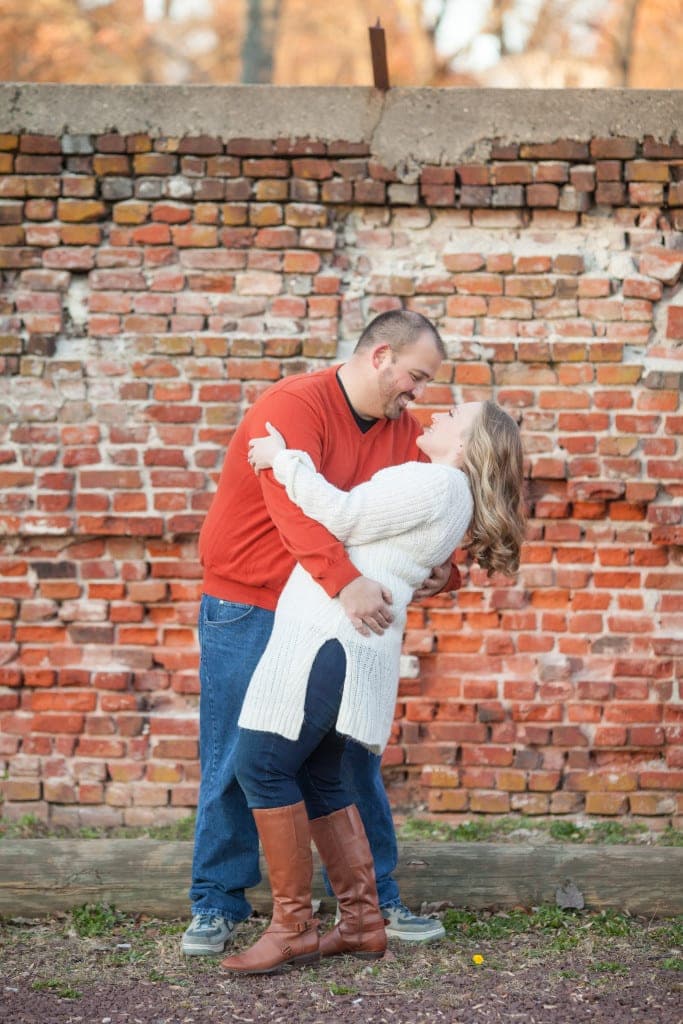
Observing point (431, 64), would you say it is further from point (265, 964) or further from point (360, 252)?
point (265, 964)

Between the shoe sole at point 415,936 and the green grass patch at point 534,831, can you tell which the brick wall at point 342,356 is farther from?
the shoe sole at point 415,936

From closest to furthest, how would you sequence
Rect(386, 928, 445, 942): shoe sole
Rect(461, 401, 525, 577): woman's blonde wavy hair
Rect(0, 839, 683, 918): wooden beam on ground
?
Rect(461, 401, 525, 577): woman's blonde wavy hair → Rect(386, 928, 445, 942): shoe sole → Rect(0, 839, 683, 918): wooden beam on ground

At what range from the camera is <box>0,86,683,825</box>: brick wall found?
4.38 metres

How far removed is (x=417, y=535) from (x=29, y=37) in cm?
1618

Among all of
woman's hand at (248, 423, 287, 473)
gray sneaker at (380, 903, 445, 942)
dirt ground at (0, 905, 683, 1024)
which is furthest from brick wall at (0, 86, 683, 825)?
woman's hand at (248, 423, 287, 473)

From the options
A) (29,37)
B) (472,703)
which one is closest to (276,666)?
(472,703)

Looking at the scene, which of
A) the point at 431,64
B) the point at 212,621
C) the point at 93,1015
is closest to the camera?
the point at 93,1015

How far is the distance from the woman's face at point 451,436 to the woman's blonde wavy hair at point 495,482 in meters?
0.02

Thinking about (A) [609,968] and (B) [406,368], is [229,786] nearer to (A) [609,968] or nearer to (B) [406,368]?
(A) [609,968]

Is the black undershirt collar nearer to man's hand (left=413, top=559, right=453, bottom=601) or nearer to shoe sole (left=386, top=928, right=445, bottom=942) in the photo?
man's hand (left=413, top=559, right=453, bottom=601)

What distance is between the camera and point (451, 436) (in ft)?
10.5

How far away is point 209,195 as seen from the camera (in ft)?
14.5

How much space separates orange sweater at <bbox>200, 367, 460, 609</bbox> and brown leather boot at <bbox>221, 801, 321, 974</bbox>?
0.69 m

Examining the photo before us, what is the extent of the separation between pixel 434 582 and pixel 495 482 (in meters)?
0.42
